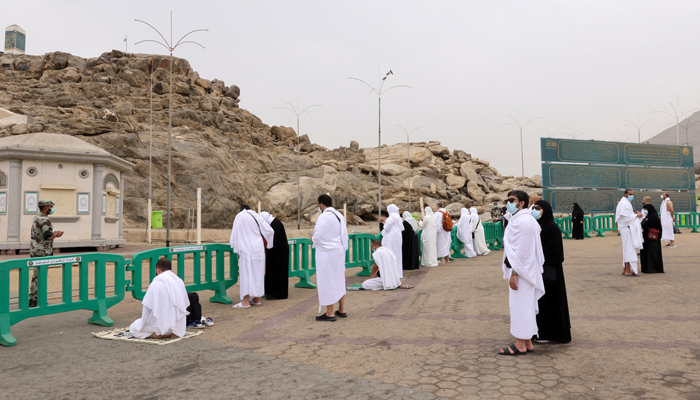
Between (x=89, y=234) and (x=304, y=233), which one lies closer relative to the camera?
(x=89, y=234)

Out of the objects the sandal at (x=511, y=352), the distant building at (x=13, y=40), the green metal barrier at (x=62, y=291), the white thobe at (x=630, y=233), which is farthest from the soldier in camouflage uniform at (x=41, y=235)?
the distant building at (x=13, y=40)

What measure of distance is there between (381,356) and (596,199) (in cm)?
2004

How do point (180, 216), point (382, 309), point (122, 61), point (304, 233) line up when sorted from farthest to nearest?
point (122, 61) < point (180, 216) < point (304, 233) < point (382, 309)

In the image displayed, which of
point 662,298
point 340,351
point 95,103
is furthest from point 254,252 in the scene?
point 95,103

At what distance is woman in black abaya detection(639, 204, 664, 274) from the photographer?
9664 mm

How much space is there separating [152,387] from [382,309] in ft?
13.2

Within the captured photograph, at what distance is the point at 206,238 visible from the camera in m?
22.1

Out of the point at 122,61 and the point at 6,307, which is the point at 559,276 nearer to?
the point at 6,307

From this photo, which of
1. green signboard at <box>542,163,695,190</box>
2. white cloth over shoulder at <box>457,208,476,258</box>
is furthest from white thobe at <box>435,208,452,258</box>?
green signboard at <box>542,163,695,190</box>

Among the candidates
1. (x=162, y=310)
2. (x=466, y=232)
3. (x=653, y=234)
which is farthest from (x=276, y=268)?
(x=466, y=232)

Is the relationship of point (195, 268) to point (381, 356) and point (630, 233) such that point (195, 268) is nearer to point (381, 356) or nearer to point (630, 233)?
point (381, 356)

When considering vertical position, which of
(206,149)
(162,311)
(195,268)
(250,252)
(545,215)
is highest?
(206,149)

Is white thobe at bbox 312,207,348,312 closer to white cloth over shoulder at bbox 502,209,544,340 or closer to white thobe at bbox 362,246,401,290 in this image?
white thobe at bbox 362,246,401,290

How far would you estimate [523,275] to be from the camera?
173 inches
